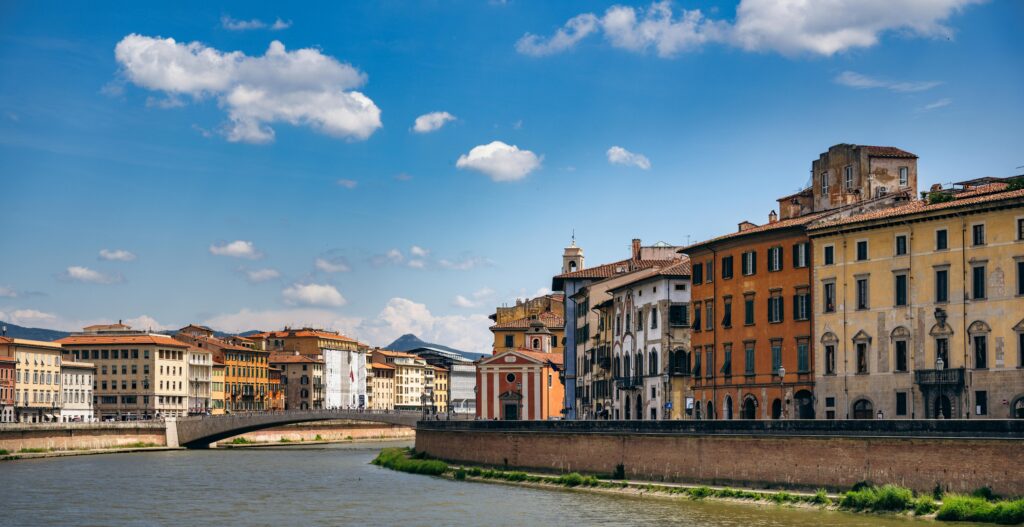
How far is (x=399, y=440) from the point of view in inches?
6176

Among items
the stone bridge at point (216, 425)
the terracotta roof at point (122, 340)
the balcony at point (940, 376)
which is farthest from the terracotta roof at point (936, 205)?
the terracotta roof at point (122, 340)

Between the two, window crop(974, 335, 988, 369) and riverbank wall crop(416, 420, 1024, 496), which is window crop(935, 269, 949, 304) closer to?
window crop(974, 335, 988, 369)

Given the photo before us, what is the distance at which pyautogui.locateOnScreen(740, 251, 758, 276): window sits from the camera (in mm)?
67812

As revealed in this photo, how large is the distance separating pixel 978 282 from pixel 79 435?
70326mm

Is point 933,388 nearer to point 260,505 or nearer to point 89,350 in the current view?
point 260,505

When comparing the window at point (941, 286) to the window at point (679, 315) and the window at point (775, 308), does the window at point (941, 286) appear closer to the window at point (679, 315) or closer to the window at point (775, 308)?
the window at point (775, 308)

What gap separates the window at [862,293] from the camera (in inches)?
2399

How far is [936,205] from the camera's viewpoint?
5762cm

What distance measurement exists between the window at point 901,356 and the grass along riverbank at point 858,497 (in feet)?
32.1

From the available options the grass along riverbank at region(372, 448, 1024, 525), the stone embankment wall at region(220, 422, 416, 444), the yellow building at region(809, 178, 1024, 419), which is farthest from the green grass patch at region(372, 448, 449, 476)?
the stone embankment wall at region(220, 422, 416, 444)

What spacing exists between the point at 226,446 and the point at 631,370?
5670 centimetres

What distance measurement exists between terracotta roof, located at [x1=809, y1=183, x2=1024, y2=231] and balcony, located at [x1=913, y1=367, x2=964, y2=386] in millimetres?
6320

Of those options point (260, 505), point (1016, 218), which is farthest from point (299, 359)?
point (1016, 218)

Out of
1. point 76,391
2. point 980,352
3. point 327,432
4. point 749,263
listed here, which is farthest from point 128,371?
point 980,352
